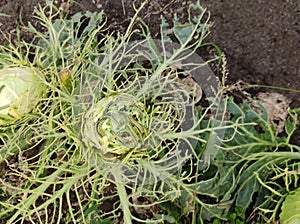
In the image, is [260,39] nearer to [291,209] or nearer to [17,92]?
[291,209]

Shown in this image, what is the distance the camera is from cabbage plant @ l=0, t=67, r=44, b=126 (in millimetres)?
1034

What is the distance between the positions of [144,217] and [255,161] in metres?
0.27

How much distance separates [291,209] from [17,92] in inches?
21.5

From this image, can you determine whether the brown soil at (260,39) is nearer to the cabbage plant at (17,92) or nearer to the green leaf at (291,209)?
the green leaf at (291,209)

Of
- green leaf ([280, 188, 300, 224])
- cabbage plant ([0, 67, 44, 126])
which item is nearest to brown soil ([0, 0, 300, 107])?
green leaf ([280, 188, 300, 224])

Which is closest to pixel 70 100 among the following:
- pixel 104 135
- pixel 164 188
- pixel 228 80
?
pixel 104 135

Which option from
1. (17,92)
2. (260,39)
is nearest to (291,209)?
(260,39)

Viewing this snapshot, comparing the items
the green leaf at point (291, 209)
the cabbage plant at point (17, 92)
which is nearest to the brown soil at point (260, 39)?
the green leaf at point (291, 209)

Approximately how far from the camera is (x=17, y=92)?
104 cm

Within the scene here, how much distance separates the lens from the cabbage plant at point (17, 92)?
1.03m

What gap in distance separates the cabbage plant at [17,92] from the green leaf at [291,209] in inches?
19.8

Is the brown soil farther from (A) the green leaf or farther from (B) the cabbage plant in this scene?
(B) the cabbage plant

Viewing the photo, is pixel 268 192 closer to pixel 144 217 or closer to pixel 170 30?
pixel 144 217

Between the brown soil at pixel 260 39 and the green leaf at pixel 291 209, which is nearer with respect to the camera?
the green leaf at pixel 291 209
